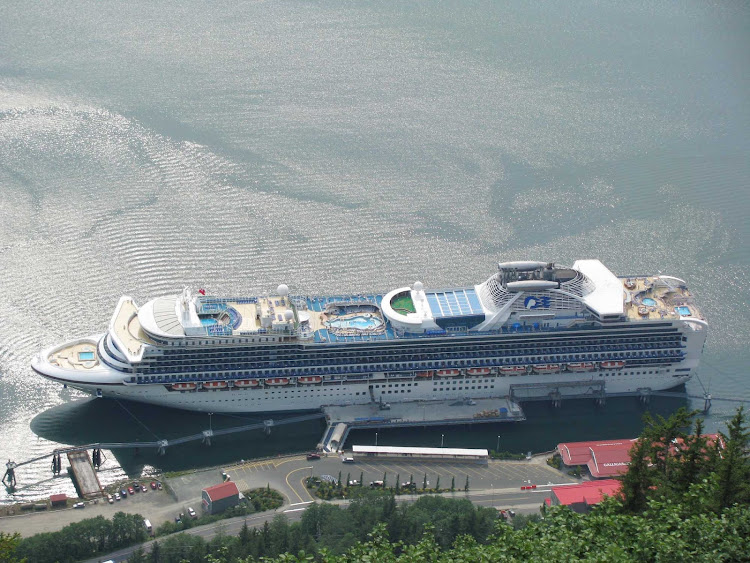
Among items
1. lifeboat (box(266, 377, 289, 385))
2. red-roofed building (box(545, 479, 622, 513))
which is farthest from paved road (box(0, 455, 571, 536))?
lifeboat (box(266, 377, 289, 385))

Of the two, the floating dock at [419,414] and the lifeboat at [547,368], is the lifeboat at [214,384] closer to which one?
the floating dock at [419,414]

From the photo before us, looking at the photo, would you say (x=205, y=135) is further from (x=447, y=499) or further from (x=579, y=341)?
(x=447, y=499)

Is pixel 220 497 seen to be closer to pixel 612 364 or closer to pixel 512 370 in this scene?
pixel 512 370

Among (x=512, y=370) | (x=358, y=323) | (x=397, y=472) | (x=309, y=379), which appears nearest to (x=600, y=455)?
(x=512, y=370)

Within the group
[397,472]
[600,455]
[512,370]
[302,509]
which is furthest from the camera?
[512,370]

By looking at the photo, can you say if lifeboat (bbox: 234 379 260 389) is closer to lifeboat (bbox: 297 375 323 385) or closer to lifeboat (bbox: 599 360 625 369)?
lifeboat (bbox: 297 375 323 385)

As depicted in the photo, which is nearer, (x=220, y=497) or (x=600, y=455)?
(x=220, y=497)
